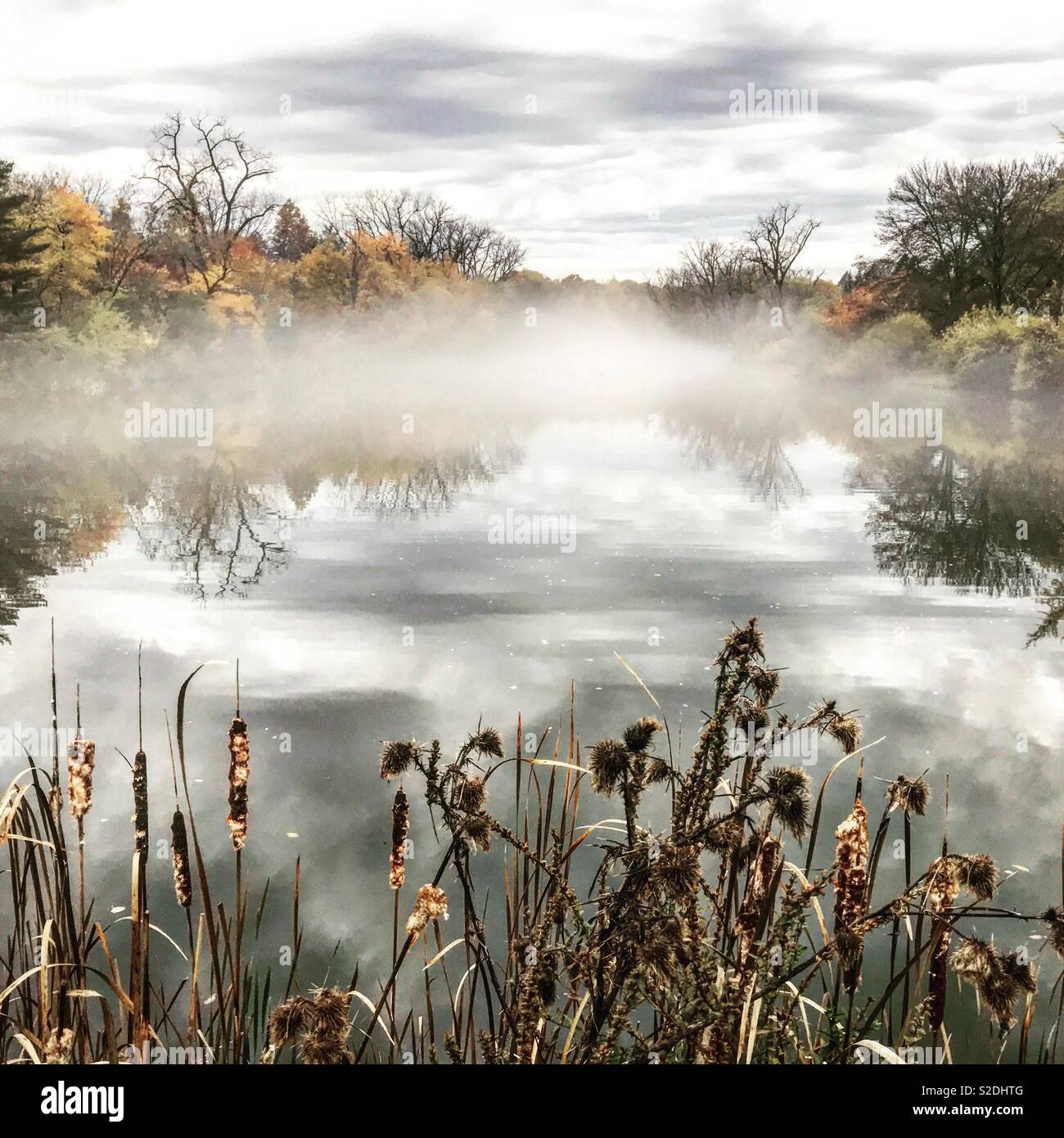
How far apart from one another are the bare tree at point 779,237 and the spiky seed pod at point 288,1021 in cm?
8389

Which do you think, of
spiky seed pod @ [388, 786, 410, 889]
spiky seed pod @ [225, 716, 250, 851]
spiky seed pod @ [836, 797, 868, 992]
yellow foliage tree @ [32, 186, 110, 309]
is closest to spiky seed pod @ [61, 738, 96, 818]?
spiky seed pod @ [225, 716, 250, 851]

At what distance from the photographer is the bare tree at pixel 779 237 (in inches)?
3339

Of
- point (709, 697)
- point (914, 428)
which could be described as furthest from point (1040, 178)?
Result: point (709, 697)

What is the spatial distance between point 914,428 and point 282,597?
27392mm

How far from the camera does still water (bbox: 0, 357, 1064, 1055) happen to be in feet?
23.2

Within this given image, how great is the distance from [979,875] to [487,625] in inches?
412

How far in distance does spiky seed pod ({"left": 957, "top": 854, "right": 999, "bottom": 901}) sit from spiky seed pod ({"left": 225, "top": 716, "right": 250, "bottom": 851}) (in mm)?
1384

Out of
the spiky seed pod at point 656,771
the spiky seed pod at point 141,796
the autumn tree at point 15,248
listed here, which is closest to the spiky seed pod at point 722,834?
the spiky seed pod at point 656,771

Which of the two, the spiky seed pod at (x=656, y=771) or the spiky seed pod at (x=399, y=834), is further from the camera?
the spiky seed pod at (x=399, y=834)

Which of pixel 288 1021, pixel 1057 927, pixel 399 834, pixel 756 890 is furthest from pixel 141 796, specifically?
pixel 1057 927

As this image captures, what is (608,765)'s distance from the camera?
2445 mm

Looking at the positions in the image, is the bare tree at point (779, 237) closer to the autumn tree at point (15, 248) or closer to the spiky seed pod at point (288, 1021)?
the autumn tree at point (15, 248)

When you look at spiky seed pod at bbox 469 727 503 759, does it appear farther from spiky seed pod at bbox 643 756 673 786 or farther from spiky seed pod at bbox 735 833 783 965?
spiky seed pod at bbox 735 833 783 965

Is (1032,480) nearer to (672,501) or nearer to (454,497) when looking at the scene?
(672,501)
